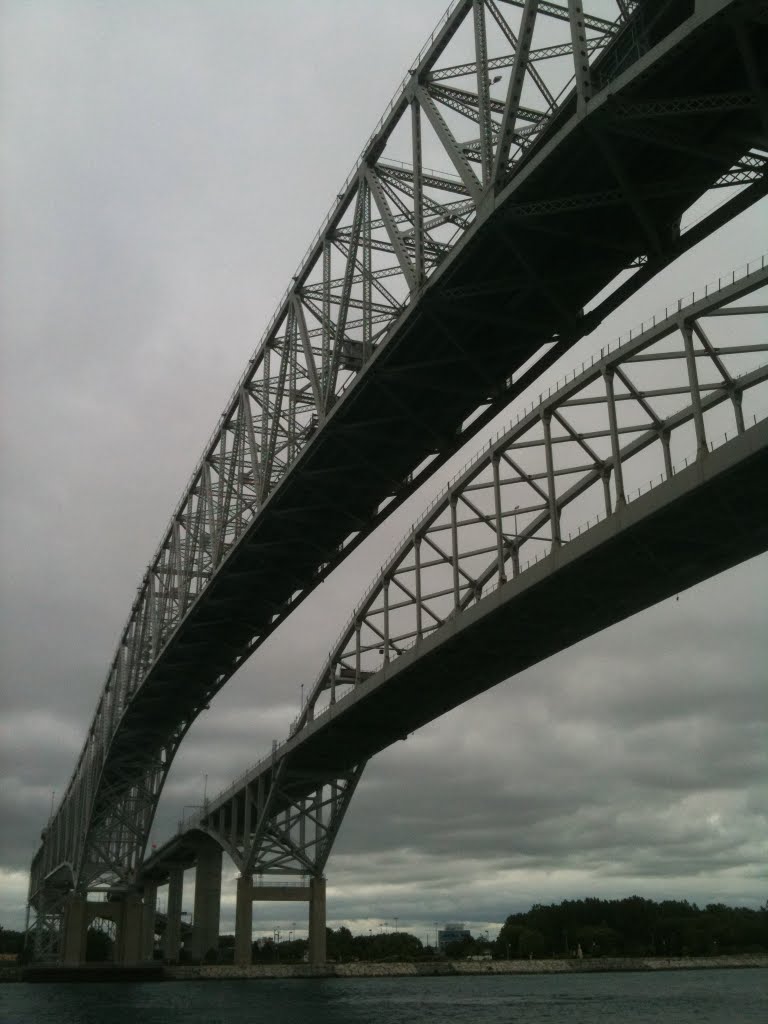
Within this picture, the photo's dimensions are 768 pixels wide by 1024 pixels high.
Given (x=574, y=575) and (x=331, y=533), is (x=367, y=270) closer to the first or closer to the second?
(x=574, y=575)

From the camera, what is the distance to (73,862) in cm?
8650

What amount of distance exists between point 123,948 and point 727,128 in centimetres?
8541

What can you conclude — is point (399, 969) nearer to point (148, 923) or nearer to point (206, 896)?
point (206, 896)

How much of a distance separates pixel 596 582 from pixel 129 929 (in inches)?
2740

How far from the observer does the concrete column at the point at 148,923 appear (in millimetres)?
99875

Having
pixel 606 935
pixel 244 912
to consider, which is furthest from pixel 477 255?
pixel 606 935

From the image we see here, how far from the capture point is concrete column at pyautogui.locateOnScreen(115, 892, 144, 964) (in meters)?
86.9

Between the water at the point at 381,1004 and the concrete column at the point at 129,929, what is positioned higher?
the concrete column at the point at 129,929

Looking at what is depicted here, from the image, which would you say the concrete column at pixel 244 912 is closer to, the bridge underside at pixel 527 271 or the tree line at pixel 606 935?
the bridge underside at pixel 527 271

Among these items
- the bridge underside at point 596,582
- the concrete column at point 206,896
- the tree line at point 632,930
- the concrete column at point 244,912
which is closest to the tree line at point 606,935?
the tree line at point 632,930

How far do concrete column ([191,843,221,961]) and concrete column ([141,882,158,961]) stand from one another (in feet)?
23.4

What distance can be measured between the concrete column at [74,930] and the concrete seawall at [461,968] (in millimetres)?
9579

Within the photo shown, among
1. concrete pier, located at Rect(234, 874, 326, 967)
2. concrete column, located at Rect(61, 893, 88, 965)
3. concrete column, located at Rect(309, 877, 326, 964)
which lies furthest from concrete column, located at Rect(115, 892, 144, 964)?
concrete column, located at Rect(309, 877, 326, 964)

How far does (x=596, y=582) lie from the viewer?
31734 mm
